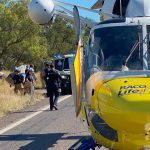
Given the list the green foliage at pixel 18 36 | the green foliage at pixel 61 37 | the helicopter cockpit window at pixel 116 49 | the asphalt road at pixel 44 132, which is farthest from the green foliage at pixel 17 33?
the helicopter cockpit window at pixel 116 49

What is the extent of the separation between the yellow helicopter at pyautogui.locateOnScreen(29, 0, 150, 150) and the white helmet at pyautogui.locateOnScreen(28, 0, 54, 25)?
73.1 inches

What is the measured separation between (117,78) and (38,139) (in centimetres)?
495

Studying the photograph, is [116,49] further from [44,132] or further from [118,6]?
[44,132]

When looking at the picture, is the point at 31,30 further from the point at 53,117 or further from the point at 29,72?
the point at 53,117

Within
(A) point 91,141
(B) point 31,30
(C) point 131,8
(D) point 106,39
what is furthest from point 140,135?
(B) point 31,30

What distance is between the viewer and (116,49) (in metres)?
7.85

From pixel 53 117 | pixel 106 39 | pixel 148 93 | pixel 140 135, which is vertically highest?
pixel 106 39

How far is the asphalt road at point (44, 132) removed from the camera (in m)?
10.7

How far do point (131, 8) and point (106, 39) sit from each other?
0.95 m

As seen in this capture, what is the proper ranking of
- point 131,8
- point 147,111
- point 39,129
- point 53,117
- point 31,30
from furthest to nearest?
point 31,30 < point 53,117 < point 39,129 < point 131,8 < point 147,111

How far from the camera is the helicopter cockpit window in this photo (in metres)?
7.65

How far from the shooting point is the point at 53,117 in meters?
15.5

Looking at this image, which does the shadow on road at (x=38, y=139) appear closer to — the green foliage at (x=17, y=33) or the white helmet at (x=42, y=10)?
the white helmet at (x=42, y=10)

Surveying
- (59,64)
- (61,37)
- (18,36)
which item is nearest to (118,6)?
(59,64)
